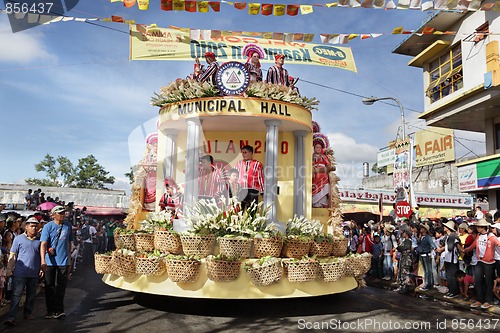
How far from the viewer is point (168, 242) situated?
7449mm

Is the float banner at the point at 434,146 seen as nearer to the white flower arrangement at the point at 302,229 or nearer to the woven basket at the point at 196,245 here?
the white flower arrangement at the point at 302,229

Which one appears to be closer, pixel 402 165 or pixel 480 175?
pixel 402 165

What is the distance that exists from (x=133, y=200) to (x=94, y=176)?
48.2m

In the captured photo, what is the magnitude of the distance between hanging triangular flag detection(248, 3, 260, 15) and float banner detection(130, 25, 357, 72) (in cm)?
379

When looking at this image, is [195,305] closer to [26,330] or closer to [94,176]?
[26,330]

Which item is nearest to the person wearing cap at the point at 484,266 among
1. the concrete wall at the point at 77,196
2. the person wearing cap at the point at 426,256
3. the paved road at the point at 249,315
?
the paved road at the point at 249,315

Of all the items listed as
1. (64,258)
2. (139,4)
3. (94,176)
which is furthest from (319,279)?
(94,176)

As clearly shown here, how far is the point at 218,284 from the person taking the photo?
7109 millimetres

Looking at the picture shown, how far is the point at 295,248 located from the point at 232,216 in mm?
1335

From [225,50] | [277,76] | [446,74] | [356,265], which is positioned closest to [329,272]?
[356,265]

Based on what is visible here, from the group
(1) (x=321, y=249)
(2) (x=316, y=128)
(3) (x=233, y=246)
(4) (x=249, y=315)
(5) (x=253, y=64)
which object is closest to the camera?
(3) (x=233, y=246)

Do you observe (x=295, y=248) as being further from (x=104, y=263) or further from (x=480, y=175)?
(x=480, y=175)

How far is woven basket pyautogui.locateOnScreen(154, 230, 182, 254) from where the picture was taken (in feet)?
24.4

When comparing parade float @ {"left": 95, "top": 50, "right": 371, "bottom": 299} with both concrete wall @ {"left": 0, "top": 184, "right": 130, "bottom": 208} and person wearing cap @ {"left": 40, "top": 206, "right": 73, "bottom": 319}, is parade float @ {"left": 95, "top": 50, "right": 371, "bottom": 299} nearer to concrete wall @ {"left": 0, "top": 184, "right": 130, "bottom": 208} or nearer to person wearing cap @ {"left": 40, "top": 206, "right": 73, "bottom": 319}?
person wearing cap @ {"left": 40, "top": 206, "right": 73, "bottom": 319}
